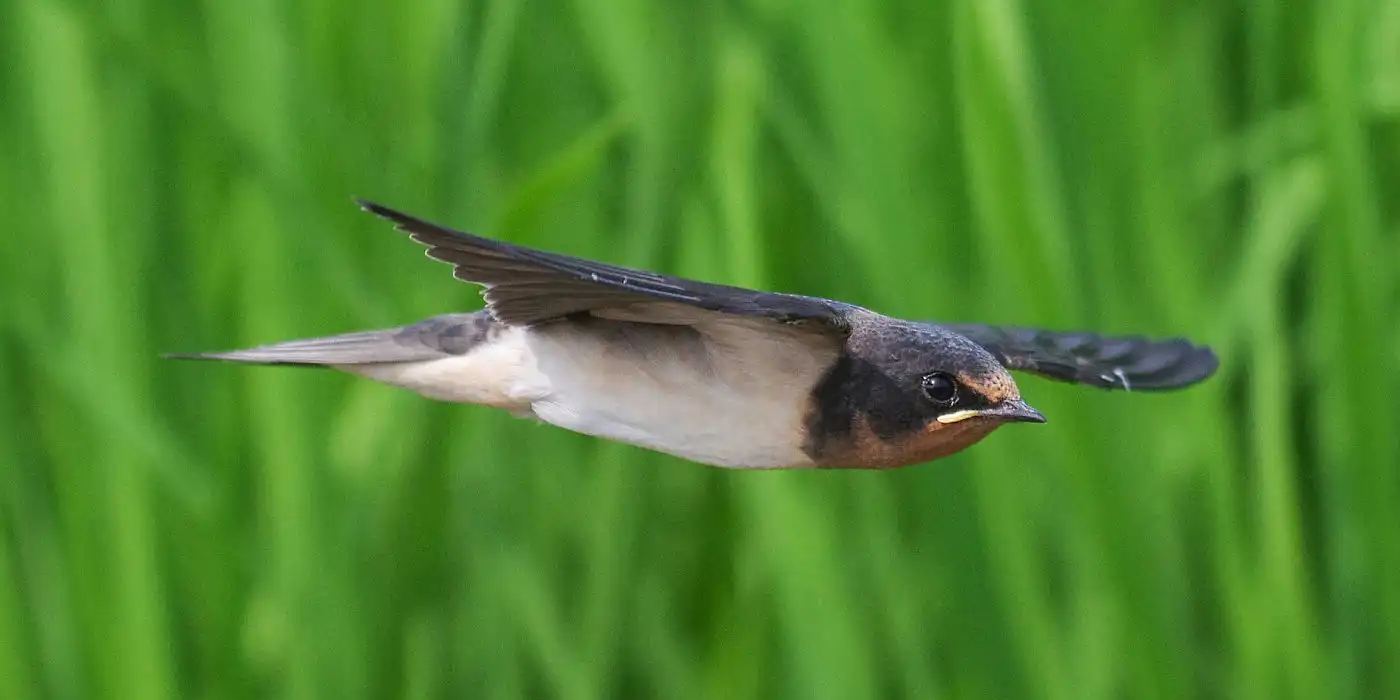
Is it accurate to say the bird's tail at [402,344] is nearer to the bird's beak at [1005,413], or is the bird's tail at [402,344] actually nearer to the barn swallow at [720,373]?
the barn swallow at [720,373]

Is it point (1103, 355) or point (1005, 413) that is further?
point (1103, 355)

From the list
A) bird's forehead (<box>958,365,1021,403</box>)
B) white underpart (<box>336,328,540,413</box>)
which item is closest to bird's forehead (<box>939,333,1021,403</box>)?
bird's forehead (<box>958,365,1021,403</box>)

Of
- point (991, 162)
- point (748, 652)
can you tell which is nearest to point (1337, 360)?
point (991, 162)

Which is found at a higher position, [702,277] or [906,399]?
[702,277]

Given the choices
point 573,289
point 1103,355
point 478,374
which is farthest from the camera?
point 1103,355

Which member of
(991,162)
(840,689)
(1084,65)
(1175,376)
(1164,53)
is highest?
(1164,53)

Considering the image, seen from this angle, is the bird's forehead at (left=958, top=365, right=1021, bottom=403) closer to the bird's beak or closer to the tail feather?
the bird's beak

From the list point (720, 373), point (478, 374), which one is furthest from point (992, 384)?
point (478, 374)

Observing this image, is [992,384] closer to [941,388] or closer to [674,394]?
[941,388]

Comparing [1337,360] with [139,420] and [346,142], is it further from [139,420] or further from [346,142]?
[139,420]
